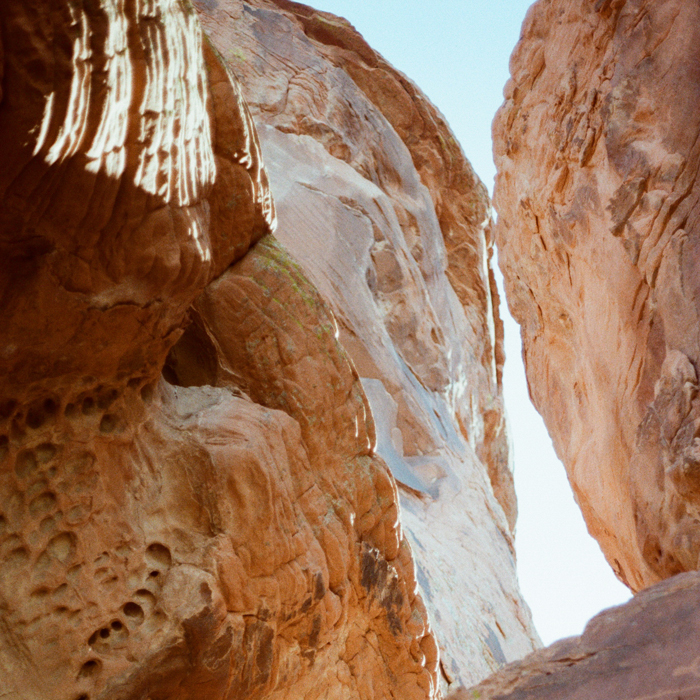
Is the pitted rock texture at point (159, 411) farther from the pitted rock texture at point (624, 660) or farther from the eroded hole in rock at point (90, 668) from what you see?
the pitted rock texture at point (624, 660)

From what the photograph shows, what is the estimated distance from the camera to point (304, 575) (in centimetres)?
404

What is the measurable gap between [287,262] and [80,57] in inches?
80.6

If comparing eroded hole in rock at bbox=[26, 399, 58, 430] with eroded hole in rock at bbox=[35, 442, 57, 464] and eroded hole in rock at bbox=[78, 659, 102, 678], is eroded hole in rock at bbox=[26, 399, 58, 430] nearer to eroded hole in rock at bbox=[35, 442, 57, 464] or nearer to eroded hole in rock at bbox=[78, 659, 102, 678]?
eroded hole in rock at bbox=[35, 442, 57, 464]

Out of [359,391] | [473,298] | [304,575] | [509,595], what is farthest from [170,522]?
[473,298]

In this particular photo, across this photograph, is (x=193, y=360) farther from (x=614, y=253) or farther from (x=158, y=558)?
(x=614, y=253)

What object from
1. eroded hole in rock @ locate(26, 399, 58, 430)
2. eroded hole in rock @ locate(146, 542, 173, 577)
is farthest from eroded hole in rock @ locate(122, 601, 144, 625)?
eroded hole in rock @ locate(26, 399, 58, 430)

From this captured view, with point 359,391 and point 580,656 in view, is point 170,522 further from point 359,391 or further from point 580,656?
point 580,656

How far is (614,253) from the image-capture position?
8008mm

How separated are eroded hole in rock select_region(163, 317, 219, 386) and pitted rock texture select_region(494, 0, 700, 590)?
12.7 feet

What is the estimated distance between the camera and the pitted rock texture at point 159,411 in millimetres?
3023

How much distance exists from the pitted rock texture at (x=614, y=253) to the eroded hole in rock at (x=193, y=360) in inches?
152

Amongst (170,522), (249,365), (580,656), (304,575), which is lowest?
(580,656)

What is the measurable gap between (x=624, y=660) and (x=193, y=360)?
2.91 metres

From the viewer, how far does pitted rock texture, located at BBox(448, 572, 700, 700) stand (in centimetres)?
272
